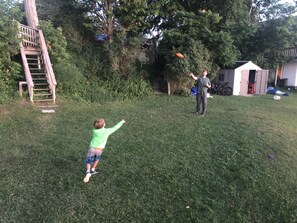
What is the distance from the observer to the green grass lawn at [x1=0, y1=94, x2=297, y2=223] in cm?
358

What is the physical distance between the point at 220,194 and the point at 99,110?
21.4 feet

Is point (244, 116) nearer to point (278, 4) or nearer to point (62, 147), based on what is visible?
point (62, 147)

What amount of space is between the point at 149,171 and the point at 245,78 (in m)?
14.3

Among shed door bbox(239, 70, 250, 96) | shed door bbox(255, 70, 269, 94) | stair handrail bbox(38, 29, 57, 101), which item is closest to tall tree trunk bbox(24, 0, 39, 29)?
stair handrail bbox(38, 29, 57, 101)

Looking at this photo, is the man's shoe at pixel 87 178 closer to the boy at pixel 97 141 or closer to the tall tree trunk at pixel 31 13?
the boy at pixel 97 141

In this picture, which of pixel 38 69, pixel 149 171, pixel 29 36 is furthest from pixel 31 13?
pixel 149 171

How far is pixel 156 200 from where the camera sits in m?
3.84

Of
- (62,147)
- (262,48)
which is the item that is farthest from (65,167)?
(262,48)

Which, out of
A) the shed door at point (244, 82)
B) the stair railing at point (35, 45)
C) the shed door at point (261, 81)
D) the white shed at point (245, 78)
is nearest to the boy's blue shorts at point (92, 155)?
the stair railing at point (35, 45)

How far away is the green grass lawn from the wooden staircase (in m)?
1.08

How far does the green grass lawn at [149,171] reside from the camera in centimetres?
358

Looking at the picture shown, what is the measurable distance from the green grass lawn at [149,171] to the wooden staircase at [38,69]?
3.56ft

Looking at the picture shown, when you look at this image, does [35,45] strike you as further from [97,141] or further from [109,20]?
[97,141]

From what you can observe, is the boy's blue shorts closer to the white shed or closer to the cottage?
the white shed
